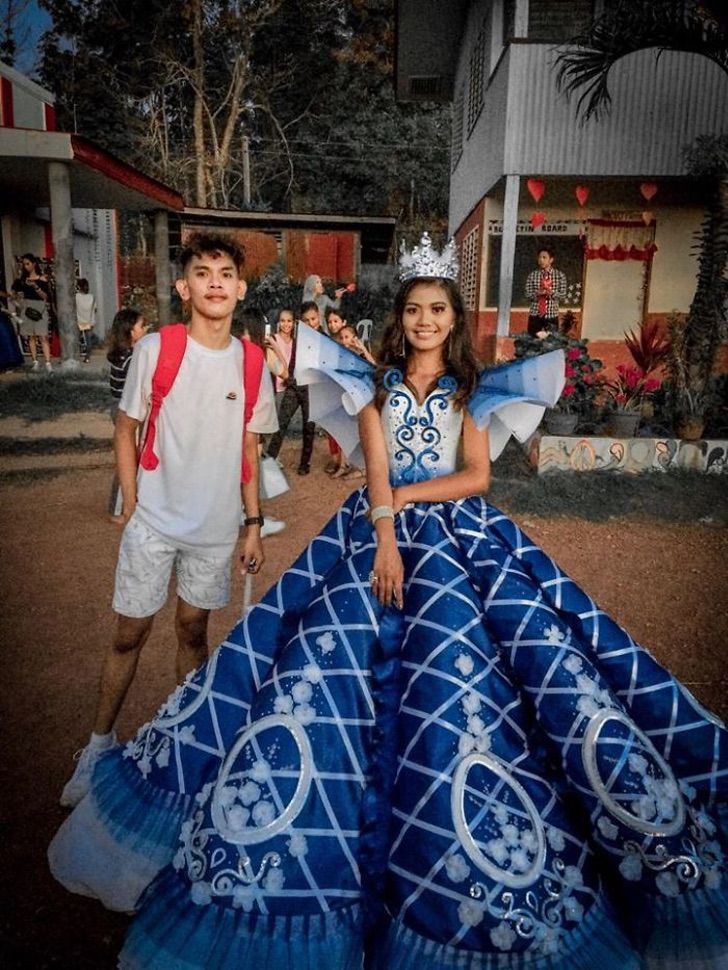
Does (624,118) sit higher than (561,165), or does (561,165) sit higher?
(624,118)

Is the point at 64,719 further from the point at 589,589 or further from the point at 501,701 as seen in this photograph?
the point at 589,589

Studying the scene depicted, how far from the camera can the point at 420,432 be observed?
257 centimetres

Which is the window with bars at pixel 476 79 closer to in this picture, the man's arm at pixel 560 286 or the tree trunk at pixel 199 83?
the man's arm at pixel 560 286

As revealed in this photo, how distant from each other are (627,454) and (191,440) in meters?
5.72

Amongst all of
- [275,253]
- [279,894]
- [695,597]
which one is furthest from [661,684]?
[275,253]

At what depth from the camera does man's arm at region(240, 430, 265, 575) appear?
288 centimetres

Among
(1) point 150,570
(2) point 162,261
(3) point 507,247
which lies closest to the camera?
(1) point 150,570

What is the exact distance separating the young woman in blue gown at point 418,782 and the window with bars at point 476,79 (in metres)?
12.0

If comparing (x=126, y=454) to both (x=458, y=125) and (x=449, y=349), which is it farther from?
(x=458, y=125)

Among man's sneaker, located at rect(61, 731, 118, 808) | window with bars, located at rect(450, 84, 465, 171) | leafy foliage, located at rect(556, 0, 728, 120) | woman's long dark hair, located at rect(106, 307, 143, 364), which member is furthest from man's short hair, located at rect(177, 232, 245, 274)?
window with bars, located at rect(450, 84, 465, 171)

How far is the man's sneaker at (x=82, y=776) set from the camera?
270 centimetres

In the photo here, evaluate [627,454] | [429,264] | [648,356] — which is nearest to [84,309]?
[648,356]

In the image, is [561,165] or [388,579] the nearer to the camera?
[388,579]

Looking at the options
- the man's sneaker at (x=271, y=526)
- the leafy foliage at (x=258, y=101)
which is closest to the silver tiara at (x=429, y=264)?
the man's sneaker at (x=271, y=526)
